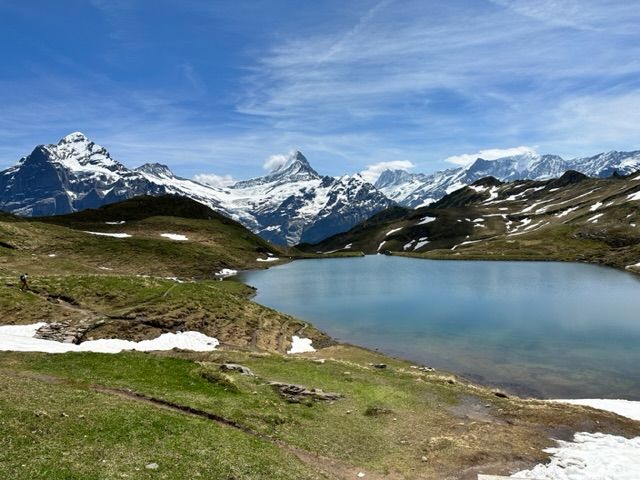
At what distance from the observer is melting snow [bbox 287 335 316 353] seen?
65.4 meters

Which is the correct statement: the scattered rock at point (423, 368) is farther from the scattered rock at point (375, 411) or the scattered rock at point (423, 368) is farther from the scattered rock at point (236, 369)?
the scattered rock at point (236, 369)

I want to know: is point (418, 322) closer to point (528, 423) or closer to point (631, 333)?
point (631, 333)

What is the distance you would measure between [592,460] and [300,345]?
4443 cm

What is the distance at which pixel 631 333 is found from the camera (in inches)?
2702

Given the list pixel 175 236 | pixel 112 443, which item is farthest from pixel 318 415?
pixel 175 236

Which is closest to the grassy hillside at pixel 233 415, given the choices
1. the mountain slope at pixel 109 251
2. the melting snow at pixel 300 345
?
the melting snow at pixel 300 345

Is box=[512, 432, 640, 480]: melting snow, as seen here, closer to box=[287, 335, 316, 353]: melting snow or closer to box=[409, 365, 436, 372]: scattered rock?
box=[409, 365, 436, 372]: scattered rock

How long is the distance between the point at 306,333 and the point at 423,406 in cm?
3797

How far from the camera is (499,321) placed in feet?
260

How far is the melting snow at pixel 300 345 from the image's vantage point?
65438mm

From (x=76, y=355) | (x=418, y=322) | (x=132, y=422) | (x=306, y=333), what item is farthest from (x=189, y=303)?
(x=132, y=422)

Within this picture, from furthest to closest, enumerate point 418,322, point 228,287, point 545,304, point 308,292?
point 308,292 < point 228,287 < point 545,304 < point 418,322

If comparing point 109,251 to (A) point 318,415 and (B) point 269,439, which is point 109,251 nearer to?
(A) point 318,415

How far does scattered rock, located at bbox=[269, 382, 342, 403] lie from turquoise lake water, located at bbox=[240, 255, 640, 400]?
79.9 feet
